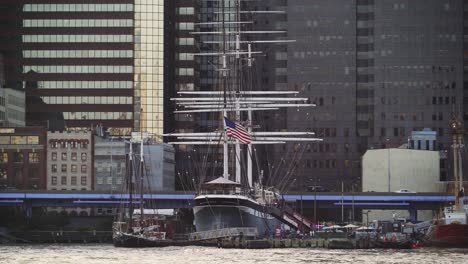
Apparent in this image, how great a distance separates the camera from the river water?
127562mm

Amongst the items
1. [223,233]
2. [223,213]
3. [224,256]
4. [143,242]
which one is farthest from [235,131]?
[224,256]

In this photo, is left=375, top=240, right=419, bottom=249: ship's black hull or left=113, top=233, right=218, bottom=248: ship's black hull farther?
left=113, top=233, right=218, bottom=248: ship's black hull

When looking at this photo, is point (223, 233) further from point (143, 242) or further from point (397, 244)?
point (397, 244)

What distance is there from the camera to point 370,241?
524 feet

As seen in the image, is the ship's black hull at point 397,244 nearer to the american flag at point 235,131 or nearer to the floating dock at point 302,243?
the floating dock at point 302,243

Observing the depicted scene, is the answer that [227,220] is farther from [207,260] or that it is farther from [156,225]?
[207,260]

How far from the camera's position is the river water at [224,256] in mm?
127562

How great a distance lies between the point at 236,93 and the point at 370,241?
147 ft

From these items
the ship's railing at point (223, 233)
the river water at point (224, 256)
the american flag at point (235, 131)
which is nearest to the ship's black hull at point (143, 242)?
the ship's railing at point (223, 233)

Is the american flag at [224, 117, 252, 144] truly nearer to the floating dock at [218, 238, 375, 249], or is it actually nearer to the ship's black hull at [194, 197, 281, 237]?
the ship's black hull at [194, 197, 281, 237]

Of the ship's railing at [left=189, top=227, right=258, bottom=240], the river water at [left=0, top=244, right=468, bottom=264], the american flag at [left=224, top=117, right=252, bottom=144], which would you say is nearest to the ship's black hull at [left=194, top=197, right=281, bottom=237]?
the ship's railing at [left=189, top=227, right=258, bottom=240]

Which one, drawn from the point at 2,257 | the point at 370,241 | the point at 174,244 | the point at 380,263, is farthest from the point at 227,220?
the point at 380,263

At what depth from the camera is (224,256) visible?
449 feet

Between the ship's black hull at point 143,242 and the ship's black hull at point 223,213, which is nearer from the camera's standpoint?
the ship's black hull at point 143,242
